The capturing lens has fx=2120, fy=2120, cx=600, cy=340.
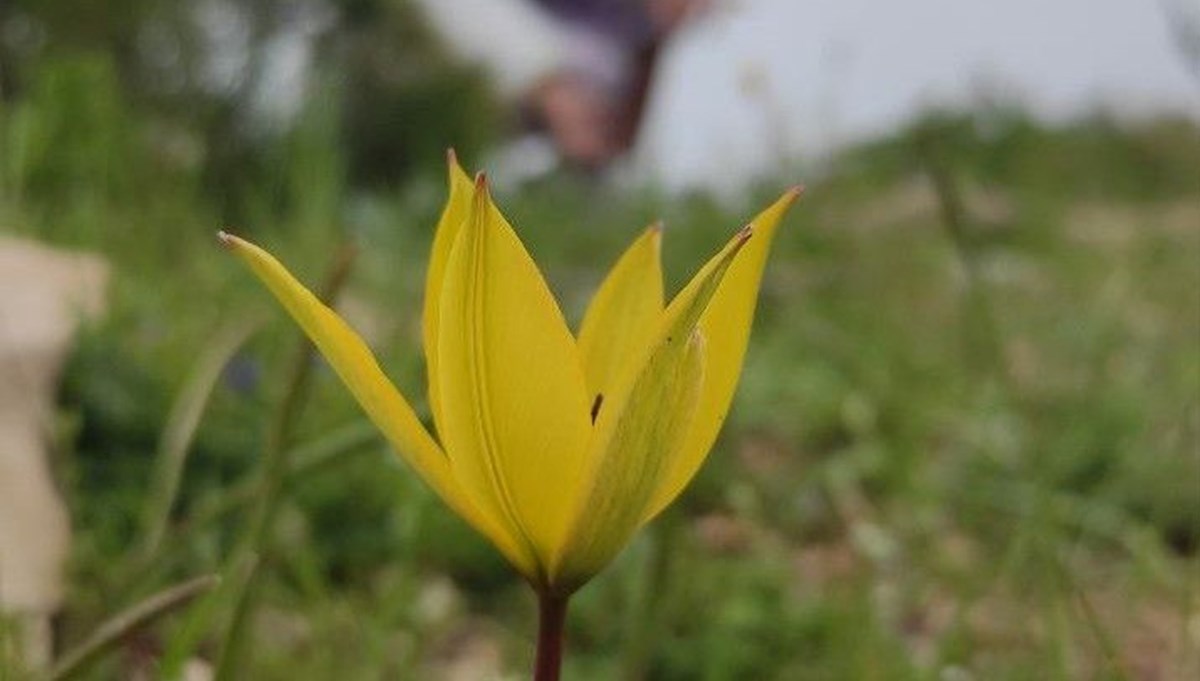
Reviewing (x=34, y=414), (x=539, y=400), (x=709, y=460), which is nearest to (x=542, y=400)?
(x=539, y=400)

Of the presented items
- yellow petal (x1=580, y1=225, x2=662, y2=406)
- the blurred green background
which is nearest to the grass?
the blurred green background

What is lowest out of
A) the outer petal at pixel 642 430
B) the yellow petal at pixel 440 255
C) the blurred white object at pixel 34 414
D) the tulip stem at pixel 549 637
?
the blurred white object at pixel 34 414

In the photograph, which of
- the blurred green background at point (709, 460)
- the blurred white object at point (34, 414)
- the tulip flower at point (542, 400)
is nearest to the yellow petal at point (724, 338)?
the tulip flower at point (542, 400)

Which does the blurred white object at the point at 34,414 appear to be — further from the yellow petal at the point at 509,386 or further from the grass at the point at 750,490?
the yellow petal at the point at 509,386

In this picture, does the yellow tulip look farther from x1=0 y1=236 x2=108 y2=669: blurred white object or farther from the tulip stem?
x1=0 y1=236 x2=108 y2=669: blurred white object

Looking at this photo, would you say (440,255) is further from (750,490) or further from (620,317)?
(750,490)

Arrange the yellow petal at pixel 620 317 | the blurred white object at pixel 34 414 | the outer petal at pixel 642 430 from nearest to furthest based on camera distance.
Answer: the outer petal at pixel 642 430 → the yellow petal at pixel 620 317 → the blurred white object at pixel 34 414
